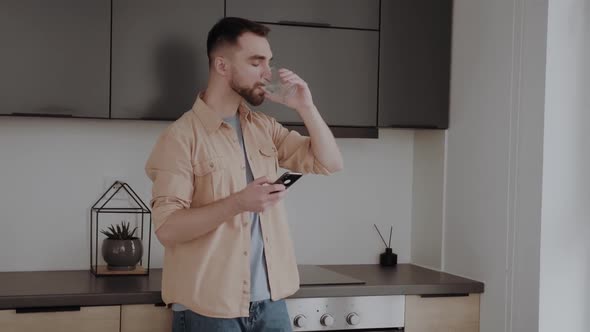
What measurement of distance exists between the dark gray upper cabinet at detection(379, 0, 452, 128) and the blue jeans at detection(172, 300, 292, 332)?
115 centimetres

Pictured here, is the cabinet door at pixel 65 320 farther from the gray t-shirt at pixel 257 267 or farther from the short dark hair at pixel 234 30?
the short dark hair at pixel 234 30

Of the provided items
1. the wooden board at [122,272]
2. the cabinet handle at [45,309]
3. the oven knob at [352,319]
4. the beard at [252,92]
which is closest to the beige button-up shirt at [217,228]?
the beard at [252,92]

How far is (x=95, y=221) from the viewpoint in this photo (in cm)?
340

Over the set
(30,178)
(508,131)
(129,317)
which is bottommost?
(129,317)

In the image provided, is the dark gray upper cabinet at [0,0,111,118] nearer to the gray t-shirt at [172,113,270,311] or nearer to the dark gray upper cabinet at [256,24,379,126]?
the dark gray upper cabinet at [256,24,379,126]

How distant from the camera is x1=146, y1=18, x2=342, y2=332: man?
2459 millimetres

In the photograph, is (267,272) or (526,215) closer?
(267,272)

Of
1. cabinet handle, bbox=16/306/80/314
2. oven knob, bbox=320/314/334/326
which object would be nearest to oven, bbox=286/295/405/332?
oven knob, bbox=320/314/334/326

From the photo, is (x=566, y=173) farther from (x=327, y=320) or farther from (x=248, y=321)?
(x=248, y=321)

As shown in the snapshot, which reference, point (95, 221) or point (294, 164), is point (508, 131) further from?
point (95, 221)

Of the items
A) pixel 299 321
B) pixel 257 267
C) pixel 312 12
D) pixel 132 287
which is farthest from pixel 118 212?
pixel 312 12

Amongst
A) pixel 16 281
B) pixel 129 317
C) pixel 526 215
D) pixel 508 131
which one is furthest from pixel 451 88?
pixel 16 281

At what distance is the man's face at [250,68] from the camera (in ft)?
8.59

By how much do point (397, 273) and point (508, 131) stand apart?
77cm
